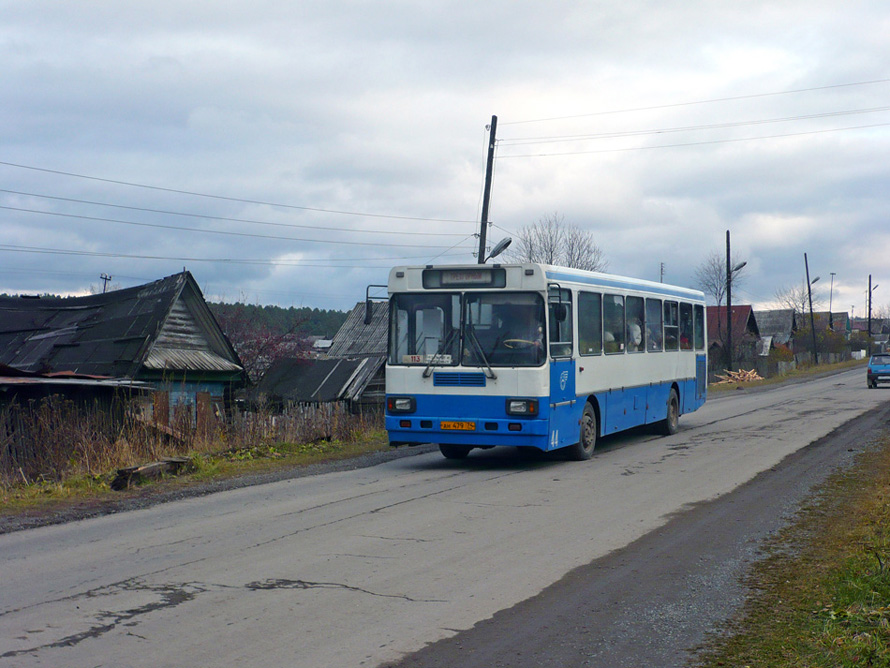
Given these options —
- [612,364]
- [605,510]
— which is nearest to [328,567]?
[605,510]

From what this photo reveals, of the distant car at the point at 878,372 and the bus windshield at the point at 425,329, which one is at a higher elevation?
the bus windshield at the point at 425,329

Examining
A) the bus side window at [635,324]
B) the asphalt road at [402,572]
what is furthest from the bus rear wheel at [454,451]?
the bus side window at [635,324]

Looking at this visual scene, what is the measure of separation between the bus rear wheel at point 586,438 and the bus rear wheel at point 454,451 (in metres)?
1.75

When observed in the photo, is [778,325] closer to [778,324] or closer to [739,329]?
[778,324]

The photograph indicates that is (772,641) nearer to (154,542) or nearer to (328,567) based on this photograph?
(328,567)

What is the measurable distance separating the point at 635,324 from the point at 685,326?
12.1ft

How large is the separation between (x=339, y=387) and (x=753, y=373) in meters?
29.0

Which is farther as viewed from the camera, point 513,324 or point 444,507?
point 513,324

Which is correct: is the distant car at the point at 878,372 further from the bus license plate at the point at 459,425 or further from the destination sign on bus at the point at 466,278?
the bus license plate at the point at 459,425

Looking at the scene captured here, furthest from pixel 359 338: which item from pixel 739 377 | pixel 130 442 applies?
pixel 130 442

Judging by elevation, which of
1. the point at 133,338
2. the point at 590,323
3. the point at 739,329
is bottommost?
the point at 590,323

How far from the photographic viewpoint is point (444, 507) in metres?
10.0

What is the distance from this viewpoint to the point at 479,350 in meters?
13.2

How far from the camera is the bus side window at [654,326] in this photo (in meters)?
17.5
